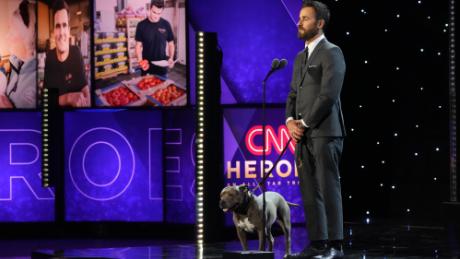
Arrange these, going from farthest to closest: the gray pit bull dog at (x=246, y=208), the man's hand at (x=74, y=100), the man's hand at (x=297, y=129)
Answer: the man's hand at (x=74, y=100), the gray pit bull dog at (x=246, y=208), the man's hand at (x=297, y=129)

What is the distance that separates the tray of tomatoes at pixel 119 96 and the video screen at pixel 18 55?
0.84 m

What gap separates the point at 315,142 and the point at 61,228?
5.77 meters

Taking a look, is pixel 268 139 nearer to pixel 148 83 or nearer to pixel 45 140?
pixel 148 83

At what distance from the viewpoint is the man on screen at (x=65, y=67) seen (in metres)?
11.0

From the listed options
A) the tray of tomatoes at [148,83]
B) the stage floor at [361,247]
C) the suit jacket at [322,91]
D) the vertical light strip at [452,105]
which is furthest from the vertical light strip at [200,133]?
the tray of tomatoes at [148,83]

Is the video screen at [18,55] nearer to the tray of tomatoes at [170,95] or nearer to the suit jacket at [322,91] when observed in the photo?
the tray of tomatoes at [170,95]

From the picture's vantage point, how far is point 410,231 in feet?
28.4

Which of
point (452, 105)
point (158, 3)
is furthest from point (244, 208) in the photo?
point (158, 3)

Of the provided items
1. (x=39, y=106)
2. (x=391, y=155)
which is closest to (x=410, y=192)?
(x=391, y=155)

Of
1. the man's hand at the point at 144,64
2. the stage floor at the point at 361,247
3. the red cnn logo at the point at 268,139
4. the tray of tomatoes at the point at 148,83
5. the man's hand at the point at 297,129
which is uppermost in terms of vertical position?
the man's hand at the point at 144,64

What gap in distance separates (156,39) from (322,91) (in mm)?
5248

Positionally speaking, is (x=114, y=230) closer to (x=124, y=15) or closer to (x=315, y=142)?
(x=124, y=15)

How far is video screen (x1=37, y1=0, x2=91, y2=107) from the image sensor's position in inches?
432

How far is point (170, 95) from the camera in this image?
35.5ft
